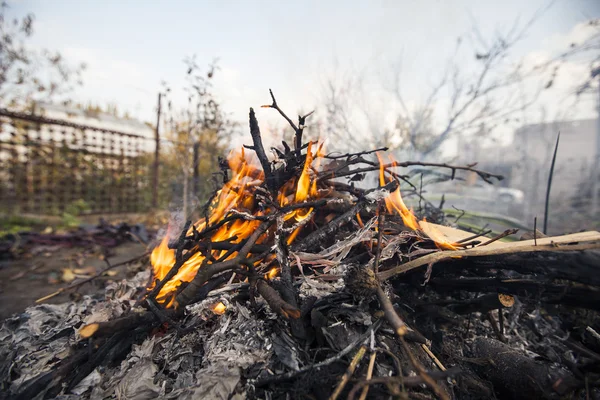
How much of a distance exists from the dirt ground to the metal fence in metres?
3.52

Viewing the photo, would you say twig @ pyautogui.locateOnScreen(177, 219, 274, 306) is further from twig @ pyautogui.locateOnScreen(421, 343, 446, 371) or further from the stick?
twig @ pyautogui.locateOnScreen(421, 343, 446, 371)

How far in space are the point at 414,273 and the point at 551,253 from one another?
2.16ft

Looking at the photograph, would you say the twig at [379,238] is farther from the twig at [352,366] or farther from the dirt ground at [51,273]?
the dirt ground at [51,273]

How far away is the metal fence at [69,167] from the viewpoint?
6.84m

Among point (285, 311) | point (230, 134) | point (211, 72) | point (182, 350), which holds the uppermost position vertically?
point (211, 72)

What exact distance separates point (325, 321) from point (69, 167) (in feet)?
30.4

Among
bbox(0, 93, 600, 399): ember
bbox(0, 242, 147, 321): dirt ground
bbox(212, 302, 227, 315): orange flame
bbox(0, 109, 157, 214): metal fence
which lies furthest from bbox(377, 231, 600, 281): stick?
bbox(0, 109, 157, 214): metal fence

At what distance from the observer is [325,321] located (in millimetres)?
1391

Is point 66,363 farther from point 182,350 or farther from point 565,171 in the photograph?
point 565,171

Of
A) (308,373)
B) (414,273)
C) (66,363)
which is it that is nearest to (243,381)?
(308,373)

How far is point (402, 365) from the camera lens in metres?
1.29

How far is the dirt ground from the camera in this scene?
3043 millimetres

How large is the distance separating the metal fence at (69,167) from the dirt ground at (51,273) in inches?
→ 139

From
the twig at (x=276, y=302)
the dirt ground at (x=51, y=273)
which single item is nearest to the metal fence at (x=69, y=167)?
the dirt ground at (x=51, y=273)
